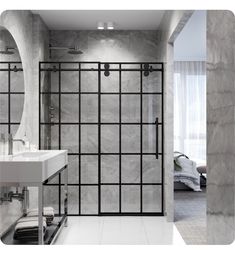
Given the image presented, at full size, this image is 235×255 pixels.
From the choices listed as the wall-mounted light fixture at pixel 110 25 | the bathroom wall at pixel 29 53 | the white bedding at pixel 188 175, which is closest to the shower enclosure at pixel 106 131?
the bathroom wall at pixel 29 53

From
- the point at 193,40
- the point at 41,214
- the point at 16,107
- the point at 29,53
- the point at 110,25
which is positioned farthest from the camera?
the point at 193,40

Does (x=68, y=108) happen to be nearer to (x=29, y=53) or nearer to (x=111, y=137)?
(x=111, y=137)

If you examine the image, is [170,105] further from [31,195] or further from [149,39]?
[31,195]

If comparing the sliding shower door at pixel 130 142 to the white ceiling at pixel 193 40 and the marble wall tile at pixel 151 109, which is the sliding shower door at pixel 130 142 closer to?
the marble wall tile at pixel 151 109

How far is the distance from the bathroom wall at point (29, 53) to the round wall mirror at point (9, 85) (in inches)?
6.6

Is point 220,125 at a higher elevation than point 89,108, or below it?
below

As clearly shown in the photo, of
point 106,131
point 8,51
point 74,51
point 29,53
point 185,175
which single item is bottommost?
point 185,175

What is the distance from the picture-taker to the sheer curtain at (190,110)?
29.8ft

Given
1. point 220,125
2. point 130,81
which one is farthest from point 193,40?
point 220,125

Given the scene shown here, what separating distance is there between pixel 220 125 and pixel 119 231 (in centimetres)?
226

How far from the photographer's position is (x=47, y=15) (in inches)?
206

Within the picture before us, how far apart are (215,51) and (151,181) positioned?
9.13ft

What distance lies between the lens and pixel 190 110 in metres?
9.09

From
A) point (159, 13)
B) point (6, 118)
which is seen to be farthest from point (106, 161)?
point (159, 13)
